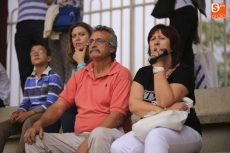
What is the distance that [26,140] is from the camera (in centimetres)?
506

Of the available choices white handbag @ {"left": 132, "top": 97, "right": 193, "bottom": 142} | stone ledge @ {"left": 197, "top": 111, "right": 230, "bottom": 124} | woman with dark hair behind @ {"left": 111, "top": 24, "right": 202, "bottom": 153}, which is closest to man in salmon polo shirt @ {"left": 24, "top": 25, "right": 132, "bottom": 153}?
woman with dark hair behind @ {"left": 111, "top": 24, "right": 202, "bottom": 153}

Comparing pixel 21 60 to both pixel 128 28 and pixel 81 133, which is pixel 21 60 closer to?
pixel 128 28

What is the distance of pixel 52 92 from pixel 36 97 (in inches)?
9.3

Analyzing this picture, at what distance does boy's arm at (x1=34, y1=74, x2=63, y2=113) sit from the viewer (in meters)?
5.93

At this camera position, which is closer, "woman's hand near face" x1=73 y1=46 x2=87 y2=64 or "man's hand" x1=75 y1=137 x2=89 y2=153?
"man's hand" x1=75 y1=137 x2=89 y2=153

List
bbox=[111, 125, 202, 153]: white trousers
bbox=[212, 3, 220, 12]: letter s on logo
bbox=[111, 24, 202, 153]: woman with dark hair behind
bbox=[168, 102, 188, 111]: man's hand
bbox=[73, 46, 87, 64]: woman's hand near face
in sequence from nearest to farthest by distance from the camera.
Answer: bbox=[111, 125, 202, 153]: white trousers, bbox=[111, 24, 202, 153]: woman with dark hair behind, bbox=[168, 102, 188, 111]: man's hand, bbox=[73, 46, 87, 64]: woman's hand near face, bbox=[212, 3, 220, 12]: letter s on logo

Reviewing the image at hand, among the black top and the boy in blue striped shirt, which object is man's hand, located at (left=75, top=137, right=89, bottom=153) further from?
the boy in blue striped shirt

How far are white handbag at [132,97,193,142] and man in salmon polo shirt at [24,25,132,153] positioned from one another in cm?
33

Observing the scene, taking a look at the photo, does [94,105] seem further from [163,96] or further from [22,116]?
[22,116]

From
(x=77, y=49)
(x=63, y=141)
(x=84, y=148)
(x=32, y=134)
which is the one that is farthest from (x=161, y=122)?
(x=77, y=49)

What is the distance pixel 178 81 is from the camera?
4699 millimetres

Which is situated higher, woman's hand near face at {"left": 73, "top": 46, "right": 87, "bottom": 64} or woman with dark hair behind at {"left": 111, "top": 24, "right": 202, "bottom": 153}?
woman's hand near face at {"left": 73, "top": 46, "right": 87, "bottom": 64}

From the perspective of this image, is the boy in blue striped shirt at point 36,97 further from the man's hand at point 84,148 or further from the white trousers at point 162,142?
the white trousers at point 162,142

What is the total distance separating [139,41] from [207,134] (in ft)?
10.5
